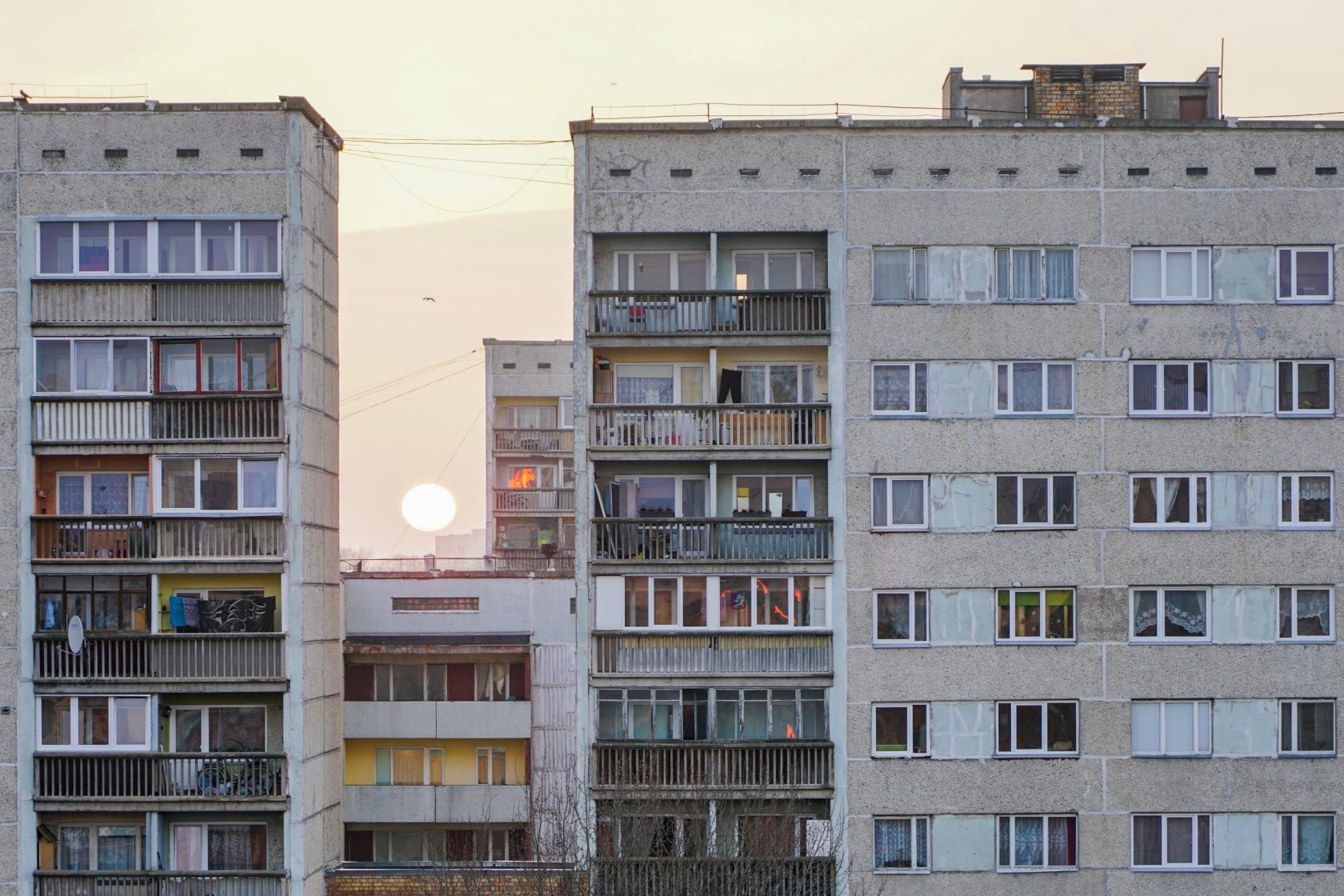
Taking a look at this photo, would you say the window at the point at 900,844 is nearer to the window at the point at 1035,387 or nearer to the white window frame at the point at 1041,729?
the white window frame at the point at 1041,729

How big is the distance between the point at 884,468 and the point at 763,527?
323 cm

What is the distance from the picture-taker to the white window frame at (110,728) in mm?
39406

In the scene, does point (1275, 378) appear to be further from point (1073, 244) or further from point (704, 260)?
point (704, 260)

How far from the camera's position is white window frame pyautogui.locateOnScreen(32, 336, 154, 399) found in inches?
1558

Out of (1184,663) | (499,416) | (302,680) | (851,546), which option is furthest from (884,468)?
(499,416)

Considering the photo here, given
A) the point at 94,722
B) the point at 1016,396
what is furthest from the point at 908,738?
the point at 94,722

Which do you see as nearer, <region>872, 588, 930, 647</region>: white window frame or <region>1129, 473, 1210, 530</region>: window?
<region>872, 588, 930, 647</region>: white window frame

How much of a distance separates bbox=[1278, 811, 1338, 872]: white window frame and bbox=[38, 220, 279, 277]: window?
1078 inches

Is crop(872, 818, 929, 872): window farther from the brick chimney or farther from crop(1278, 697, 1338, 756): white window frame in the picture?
the brick chimney

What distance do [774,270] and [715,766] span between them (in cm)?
1219

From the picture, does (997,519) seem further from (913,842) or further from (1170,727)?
(913,842)

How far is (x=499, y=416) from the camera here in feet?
252

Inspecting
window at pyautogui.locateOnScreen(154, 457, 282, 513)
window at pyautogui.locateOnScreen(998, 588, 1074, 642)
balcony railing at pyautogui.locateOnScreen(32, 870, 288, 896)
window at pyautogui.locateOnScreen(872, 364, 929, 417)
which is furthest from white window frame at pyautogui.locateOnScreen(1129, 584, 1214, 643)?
balcony railing at pyautogui.locateOnScreen(32, 870, 288, 896)

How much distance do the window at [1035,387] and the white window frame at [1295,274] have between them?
5416mm
